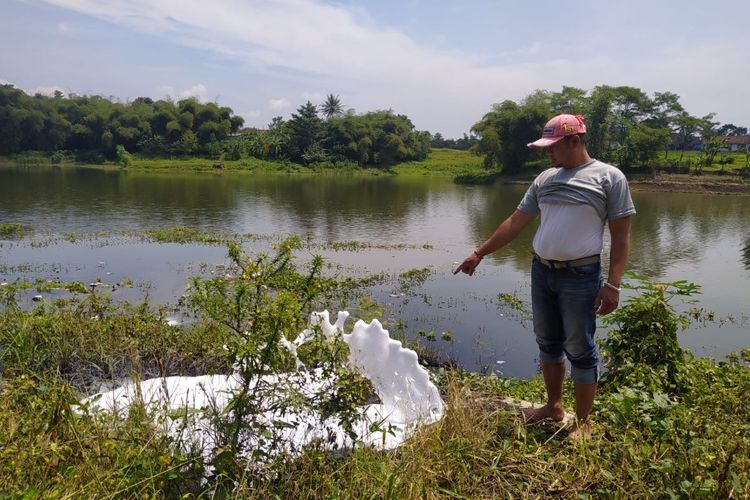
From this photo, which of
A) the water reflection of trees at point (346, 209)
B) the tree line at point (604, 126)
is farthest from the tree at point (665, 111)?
the water reflection of trees at point (346, 209)

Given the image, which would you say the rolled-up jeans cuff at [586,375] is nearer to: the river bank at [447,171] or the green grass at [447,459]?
the green grass at [447,459]

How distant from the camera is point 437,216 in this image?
1981 cm

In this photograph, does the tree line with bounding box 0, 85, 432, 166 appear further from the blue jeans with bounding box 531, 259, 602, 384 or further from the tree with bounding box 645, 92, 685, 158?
the blue jeans with bounding box 531, 259, 602, 384

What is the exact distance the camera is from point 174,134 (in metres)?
51.6

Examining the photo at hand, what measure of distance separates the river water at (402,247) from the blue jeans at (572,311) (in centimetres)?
289

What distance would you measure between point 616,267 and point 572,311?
11.1 inches

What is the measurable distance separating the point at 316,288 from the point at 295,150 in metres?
50.7

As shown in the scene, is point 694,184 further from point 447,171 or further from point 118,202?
point 118,202

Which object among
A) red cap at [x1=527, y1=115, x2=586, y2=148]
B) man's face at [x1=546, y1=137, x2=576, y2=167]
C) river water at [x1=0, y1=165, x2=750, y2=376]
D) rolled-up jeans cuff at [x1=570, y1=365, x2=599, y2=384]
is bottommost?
river water at [x1=0, y1=165, x2=750, y2=376]

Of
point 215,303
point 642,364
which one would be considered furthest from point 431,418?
point 642,364

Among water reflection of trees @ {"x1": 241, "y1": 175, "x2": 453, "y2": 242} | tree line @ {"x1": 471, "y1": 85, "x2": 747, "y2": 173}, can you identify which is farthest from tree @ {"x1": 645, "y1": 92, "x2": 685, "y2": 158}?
water reflection of trees @ {"x1": 241, "y1": 175, "x2": 453, "y2": 242}

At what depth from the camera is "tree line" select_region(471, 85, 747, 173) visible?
38.0 meters

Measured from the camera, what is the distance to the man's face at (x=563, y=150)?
251cm

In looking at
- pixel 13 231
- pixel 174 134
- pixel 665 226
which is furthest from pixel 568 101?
pixel 13 231
